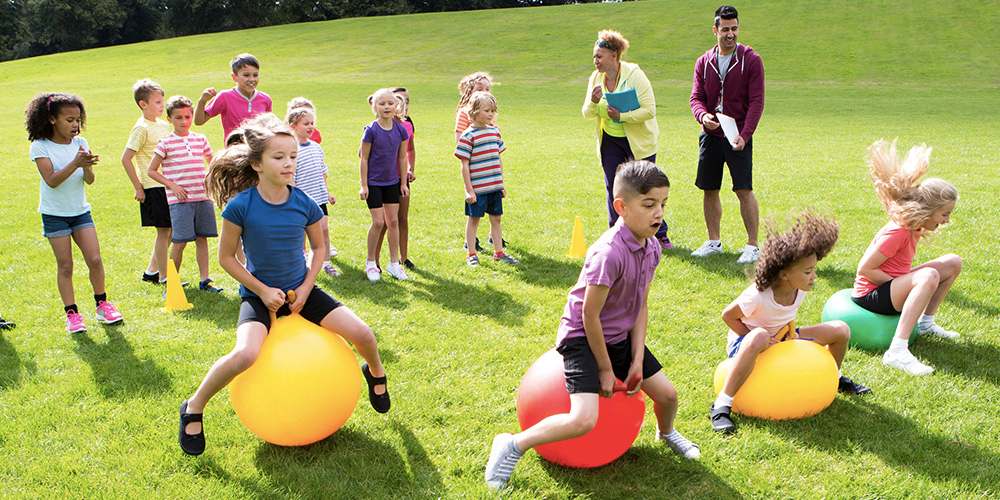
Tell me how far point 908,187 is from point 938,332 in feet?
4.41

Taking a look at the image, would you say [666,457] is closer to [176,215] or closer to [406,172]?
[406,172]

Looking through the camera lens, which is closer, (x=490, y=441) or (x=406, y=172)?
(x=490, y=441)

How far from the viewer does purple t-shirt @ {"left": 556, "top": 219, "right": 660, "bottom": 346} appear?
4.07 metres

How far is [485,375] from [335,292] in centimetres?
274

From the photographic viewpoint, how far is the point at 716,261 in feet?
29.3

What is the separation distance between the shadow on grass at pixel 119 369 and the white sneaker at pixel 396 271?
2870mm

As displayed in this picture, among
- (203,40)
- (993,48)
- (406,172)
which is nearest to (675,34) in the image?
(993,48)

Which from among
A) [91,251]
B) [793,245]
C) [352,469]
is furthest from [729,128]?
[91,251]

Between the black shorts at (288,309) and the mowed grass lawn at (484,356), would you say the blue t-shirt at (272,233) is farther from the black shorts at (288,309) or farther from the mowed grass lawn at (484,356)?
the mowed grass lawn at (484,356)

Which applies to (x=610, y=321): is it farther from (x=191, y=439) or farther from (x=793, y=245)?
(x=191, y=439)

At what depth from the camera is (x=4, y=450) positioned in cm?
484

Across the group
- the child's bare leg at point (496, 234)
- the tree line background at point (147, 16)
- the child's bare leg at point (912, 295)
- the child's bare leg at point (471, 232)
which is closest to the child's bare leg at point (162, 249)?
the child's bare leg at point (471, 232)

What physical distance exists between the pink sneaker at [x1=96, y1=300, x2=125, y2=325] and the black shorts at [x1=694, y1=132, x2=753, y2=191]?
21.1ft

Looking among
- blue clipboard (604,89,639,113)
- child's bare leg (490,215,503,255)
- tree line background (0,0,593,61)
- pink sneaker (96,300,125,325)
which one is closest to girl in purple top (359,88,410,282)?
child's bare leg (490,215,503,255)
